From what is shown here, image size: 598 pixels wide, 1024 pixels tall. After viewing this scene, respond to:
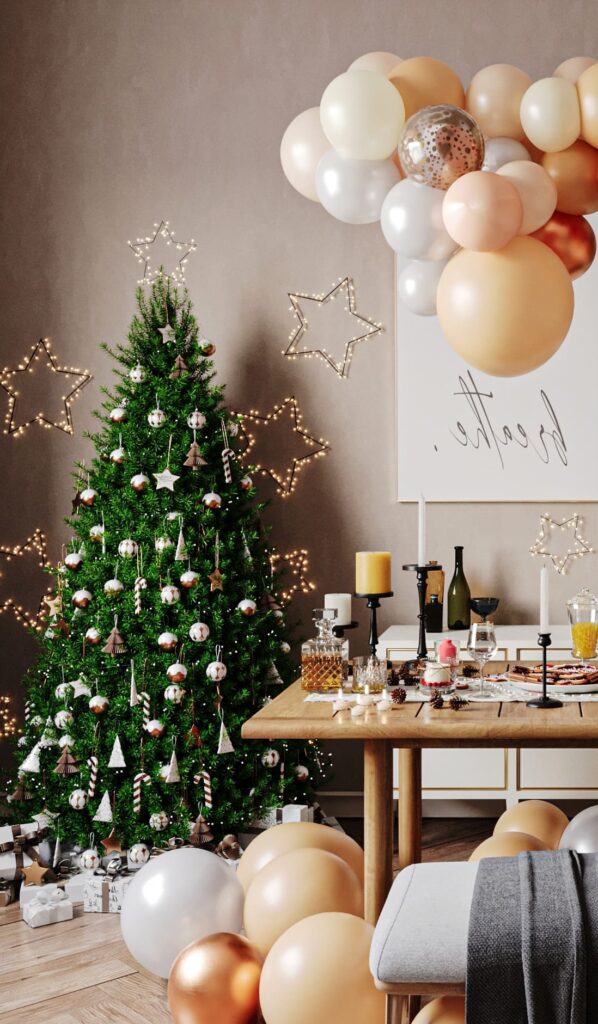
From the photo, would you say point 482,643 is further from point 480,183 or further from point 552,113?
point 552,113

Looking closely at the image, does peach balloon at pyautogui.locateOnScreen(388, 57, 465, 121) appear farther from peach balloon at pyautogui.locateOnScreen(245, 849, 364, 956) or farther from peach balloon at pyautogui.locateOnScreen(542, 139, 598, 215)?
peach balloon at pyautogui.locateOnScreen(245, 849, 364, 956)

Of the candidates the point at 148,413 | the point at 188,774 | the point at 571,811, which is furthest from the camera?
the point at 571,811

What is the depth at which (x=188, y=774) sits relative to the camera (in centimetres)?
298

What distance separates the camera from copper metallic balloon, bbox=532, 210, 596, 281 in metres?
2.06

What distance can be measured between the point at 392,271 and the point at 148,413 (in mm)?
1185

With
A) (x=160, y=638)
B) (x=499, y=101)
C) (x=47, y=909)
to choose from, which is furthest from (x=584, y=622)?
(x=47, y=909)

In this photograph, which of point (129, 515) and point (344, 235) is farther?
point (344, 235)

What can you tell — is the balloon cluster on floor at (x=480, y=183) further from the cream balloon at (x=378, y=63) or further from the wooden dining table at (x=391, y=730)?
the wooden dining table at (x=391, y=730)

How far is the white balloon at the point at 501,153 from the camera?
203cm

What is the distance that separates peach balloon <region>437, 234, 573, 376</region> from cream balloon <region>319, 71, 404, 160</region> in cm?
30

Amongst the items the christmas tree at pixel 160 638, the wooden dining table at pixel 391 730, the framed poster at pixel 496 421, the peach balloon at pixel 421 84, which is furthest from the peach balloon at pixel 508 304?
the framed poster at pixel 496 421

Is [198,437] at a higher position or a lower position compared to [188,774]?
higher

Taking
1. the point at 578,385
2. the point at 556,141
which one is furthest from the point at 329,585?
the point at 556,141

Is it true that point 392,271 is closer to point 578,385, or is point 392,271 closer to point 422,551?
point 578,385
